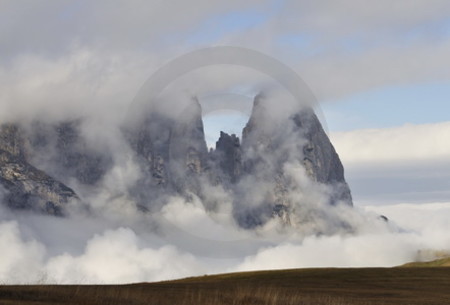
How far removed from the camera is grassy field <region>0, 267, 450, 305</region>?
203 ft

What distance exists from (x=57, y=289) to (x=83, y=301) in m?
10.7

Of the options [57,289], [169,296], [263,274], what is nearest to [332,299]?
[169,296]

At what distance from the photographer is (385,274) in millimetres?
127750

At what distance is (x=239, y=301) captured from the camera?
64625 millimetres

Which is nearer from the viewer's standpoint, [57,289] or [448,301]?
[57,289]

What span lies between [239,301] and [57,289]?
15.7 m

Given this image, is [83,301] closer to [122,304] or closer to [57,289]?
[122,304]

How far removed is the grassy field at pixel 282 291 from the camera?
203ft

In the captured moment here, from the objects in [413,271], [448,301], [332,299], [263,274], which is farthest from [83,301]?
[413,271]

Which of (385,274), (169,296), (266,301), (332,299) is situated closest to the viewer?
(266,301)

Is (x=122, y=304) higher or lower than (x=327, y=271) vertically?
lower

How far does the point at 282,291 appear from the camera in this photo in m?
86.6

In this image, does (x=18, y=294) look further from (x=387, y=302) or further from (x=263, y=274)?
(x=263, y=274)

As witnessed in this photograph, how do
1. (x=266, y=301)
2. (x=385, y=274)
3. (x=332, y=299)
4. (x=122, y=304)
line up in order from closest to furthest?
1. (x=122, y=304)
2. (x=266, y=301)
3. (x=332, y=299)
4. (x=385, y=274)
